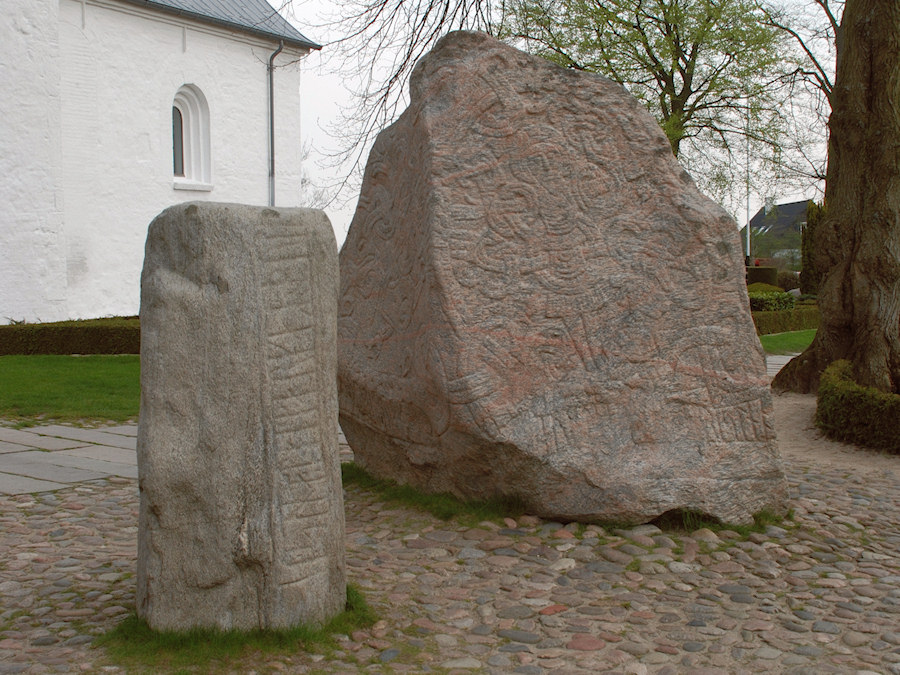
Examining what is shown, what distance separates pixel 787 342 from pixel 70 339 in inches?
524

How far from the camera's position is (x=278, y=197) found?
874 inches

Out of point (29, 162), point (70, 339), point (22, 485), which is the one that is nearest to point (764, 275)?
point (29, 162)

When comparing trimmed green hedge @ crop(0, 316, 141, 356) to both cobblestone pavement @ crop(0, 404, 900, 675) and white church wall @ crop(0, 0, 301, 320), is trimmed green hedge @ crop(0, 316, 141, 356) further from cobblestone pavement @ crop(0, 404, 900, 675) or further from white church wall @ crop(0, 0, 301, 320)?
cobblestone pavement @ crop(0, 404, 900, 675)

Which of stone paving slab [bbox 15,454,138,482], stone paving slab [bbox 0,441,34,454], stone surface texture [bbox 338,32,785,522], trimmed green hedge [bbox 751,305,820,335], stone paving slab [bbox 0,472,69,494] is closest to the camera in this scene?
stone surface texture [bbox 338,32,785,522]

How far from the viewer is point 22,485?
546 centimetres

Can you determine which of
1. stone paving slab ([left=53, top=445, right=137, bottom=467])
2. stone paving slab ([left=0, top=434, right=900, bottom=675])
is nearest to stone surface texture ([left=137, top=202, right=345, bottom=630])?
stone paving slab ([left=0, top=434, right=900, bottom=675])

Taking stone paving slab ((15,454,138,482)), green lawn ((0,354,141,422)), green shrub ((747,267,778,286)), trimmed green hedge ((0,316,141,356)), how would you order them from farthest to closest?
green shrub ((747,267,778,286))
trimmed green hedge ((0,316,141,356))
green lawn ((0,354,141,422))
stone paving slab ((15,454,138,482))

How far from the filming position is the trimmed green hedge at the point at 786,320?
19.4 meters

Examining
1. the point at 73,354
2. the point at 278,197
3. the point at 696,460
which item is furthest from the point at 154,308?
the point at 278,197

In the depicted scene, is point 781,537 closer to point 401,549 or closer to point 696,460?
point 696,460

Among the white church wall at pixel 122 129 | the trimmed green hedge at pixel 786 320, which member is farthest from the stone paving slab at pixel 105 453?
the trimmed green hedge at pixel 786 320

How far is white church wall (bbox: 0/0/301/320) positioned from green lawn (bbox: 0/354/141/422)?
4.96 m

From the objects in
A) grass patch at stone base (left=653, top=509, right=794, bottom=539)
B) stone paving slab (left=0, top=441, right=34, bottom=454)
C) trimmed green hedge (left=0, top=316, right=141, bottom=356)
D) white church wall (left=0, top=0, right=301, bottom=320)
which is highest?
white church wall (left=0, top=0, right=301, bottom=320)

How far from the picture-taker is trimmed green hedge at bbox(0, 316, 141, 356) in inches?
533
